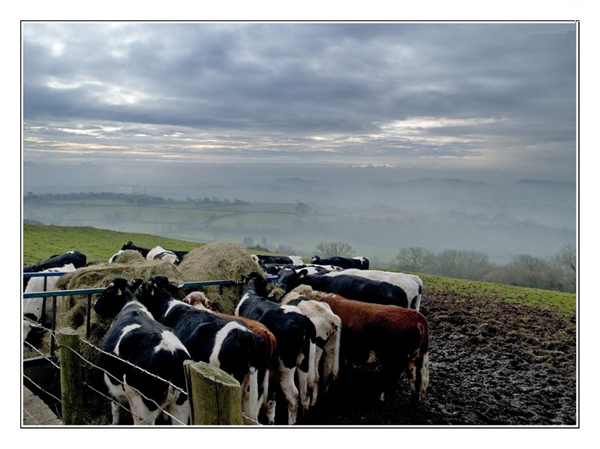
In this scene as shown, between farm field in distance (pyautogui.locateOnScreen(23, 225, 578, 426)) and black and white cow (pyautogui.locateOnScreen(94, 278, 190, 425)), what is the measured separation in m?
2.14

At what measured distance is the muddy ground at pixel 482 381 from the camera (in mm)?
6039

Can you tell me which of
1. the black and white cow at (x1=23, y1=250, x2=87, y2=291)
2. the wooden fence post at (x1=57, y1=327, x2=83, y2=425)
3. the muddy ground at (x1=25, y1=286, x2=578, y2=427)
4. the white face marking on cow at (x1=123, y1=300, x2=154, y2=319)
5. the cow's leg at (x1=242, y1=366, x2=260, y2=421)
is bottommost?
the muddy ground at (x1=25, y1=286, x2=578, y2=427)

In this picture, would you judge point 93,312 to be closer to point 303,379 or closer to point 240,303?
point 240,303

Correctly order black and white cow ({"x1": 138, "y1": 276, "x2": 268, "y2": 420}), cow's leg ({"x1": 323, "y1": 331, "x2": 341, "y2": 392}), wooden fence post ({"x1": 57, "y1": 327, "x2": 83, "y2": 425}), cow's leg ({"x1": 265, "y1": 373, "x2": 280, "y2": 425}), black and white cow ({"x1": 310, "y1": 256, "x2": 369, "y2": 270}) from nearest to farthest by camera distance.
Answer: wooden fence post ({"x1": 57, "y1": 327, "x2": 83, "y2": 425}) → black and white cow ({"x1": 138, "y1": 276, "x2": 268, "y2": 420}) → cow's leg ({"x1": 265, "y1": 373, "x2": 280, "y2": 425}) → cow's leg ({"x1": 323, "y1": 331, "x2": 341, "y2": 392}) → black and white cow ({"x1": 310, "y1": 256, "x2": 369, "y2": 270})

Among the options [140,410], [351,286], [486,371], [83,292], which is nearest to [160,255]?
[351,286]

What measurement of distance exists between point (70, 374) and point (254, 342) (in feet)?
5.78

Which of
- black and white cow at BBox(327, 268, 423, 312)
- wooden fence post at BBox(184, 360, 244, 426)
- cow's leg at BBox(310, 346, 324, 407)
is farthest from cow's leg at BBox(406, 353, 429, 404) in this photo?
wooden fence post at BBox(184, 360, 244, 426)

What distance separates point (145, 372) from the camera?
4.23 m

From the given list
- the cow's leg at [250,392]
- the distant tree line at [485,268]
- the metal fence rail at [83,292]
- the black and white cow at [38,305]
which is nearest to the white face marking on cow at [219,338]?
the cow's leg at [250,392]

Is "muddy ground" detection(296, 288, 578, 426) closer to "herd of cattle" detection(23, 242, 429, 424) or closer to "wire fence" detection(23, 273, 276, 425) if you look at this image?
"herd of cattle" detection(23, 242, 429, 424)

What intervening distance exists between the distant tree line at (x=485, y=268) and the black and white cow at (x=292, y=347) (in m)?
6.97

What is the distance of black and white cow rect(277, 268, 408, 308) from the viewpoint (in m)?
8.29

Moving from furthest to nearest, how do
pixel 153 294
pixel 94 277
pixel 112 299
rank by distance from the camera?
pixel 94 277 < pixel 153 294 < pixel 112 299
